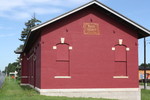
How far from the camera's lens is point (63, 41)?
21.8m

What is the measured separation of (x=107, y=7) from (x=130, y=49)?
12.7 ft

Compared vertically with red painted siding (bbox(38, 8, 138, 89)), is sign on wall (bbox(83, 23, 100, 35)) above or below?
above

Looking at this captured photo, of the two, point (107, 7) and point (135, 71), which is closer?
point (107, 7)

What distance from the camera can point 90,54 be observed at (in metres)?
22.5

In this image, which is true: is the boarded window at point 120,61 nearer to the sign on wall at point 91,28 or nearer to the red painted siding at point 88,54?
the red painted siding at point 88,54

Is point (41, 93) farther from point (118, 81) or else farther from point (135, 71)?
point (135, 71)

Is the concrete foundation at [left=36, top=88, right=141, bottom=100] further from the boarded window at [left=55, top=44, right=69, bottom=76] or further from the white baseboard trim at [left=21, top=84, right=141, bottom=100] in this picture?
the boarded window at [left=55, top=44, right=69, bottom=76]

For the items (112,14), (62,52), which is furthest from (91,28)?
(62,52)

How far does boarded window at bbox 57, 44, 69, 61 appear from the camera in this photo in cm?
2180

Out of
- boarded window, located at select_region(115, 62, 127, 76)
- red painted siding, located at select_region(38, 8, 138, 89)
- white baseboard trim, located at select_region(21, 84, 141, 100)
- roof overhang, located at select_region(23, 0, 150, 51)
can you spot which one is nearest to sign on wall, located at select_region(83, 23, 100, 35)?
red painted siding, located at select_region(38, 8, 138, 89)

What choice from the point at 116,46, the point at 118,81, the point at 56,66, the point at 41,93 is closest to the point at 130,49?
the point at 116,46

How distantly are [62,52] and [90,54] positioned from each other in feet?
7.03

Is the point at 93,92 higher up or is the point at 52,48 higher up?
the point at 52,48

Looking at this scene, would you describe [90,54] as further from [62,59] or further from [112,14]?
[112,14]
